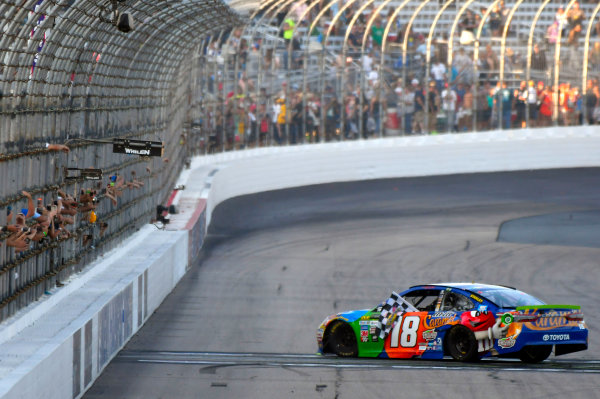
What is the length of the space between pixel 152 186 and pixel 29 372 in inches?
576

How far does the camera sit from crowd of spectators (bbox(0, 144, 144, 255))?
41.4ft

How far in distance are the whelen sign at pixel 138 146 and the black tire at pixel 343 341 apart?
335 cm

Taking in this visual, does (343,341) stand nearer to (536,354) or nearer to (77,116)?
(536,354)

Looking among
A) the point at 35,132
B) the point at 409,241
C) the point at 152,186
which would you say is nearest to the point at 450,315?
the point at 35,132

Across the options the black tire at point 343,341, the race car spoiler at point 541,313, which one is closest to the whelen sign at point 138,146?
the black tire at point 343,341

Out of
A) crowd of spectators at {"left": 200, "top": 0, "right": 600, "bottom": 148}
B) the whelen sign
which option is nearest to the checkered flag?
the whelen sign

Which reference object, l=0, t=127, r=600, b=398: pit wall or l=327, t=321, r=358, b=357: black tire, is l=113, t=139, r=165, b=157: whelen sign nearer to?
l=0, t=127, r=600, b=398: pit wall

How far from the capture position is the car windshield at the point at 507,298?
48.6ft

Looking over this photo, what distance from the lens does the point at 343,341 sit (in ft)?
52.3

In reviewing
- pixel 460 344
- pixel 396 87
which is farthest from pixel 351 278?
pixel 396 87

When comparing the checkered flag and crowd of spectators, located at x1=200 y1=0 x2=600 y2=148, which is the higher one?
crowd of spectators, located at x1=200 y1=0 x2=600 y2=148

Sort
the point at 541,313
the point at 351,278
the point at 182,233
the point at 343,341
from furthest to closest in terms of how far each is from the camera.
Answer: the point at 351,278, the point at 182,233, the point at 343,341, the point at 541,313

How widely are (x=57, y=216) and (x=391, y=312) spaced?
4.36 m

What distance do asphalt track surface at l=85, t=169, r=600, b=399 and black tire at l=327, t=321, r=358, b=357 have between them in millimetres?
296
